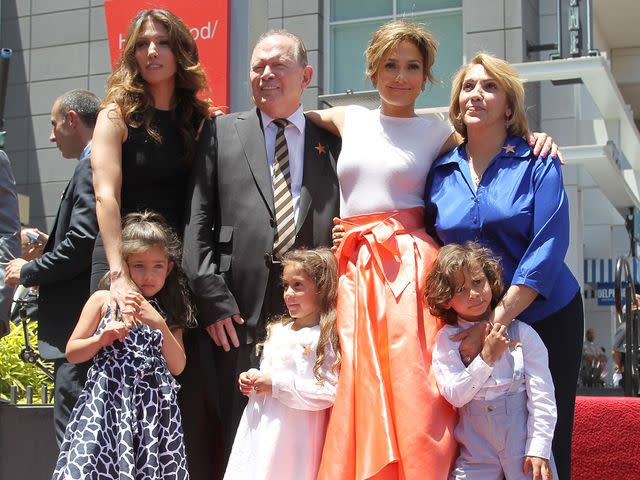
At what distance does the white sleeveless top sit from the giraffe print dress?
1034 millimetres

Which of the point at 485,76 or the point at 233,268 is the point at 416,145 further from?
the point at 233,268

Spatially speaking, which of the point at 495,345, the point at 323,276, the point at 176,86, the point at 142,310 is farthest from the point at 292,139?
the point at 495,345

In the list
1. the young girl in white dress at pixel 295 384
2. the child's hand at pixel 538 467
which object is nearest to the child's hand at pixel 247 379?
the young girl in white dress at pixel 295 384

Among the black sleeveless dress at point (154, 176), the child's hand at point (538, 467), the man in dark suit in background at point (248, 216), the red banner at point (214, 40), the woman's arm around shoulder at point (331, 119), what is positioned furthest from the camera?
the red banner at point (214, 40)

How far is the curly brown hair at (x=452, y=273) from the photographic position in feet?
12.0

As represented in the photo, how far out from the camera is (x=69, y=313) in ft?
14.4

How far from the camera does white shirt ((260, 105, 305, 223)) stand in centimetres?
431

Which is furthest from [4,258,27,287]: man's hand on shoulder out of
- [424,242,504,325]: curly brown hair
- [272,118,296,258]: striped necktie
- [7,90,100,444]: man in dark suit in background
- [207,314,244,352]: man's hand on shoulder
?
[424,242,504,325]: curly brown hair

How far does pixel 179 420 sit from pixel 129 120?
1.32m

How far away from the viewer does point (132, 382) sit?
3932mm

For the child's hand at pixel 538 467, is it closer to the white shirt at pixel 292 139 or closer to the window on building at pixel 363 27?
the white shirt at pixel 292 139

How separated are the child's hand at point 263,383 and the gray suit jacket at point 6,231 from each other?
60.8 inches

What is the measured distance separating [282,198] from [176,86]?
29.7 inches

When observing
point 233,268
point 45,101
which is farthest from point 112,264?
point 45,101
